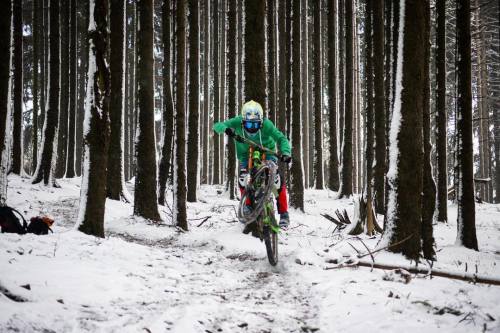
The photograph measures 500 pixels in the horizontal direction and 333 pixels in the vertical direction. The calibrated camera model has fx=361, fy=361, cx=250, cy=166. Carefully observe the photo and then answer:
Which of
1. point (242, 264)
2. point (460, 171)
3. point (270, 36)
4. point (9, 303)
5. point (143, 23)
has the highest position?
point (270, 36)

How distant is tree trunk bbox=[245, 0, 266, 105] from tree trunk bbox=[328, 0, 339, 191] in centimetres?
1087

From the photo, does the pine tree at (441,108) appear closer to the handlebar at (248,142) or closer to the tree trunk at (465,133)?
the tree trunk at (465,133)

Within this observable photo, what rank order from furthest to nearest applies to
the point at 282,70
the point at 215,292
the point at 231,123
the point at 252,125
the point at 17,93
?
1. the point at 282,70
2. the point at 17,93
3. the point at 231,123
4. the point at 252,125
5. the point at 215,292

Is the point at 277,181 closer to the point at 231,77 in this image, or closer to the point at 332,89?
the point at 231,77

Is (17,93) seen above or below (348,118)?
above

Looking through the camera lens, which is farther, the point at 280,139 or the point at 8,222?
the point at 280,139

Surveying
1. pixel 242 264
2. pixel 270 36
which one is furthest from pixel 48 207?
pixel 270 36

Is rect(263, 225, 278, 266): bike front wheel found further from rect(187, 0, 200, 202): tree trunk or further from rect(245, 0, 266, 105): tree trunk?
rect(187, 0, 200, 202): tree trunk

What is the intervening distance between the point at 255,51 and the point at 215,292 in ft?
19.1

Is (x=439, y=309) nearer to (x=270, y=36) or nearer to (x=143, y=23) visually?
(x=143, y=23)

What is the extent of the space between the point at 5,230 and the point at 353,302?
5.51 m

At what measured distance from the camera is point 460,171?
9.64m

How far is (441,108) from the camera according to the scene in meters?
12.5

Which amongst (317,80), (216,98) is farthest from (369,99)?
(216,98)
